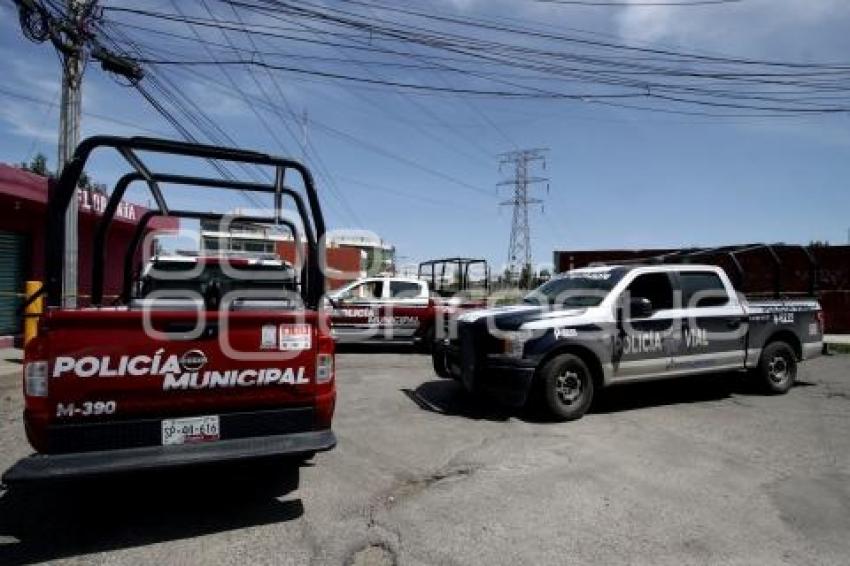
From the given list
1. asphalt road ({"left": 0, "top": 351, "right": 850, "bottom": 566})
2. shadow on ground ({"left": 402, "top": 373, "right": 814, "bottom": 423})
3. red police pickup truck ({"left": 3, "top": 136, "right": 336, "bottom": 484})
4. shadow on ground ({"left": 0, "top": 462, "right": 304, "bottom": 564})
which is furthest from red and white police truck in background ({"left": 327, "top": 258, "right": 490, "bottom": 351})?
red police pickup truck ({"left": 3, "top": 136, "right": 336, "bottom": 484})

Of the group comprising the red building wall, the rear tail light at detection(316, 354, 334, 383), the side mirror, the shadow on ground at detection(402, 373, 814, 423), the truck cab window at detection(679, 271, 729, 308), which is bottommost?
the shadow on ground at detection(402, 373, 814, 423)

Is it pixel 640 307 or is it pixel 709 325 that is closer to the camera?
pixel 640 307

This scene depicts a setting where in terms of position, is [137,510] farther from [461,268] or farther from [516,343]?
[461,268]

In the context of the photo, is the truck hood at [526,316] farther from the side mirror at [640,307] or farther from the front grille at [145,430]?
the front grille at [145,430]

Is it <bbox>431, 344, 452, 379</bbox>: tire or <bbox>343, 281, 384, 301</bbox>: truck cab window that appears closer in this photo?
<bbox>431, 344, 452, 379</bbox>: tire

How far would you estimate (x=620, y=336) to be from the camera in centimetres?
818

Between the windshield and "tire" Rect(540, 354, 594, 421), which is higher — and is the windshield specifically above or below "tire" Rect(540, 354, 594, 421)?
above

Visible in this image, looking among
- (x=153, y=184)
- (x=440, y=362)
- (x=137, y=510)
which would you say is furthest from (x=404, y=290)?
(x=137, y=510)

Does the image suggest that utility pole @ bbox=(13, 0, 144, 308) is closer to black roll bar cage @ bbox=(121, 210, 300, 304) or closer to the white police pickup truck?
black roll bar cage @ bbox=(121, 210, 300, 304)

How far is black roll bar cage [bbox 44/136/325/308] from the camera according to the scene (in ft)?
14.6

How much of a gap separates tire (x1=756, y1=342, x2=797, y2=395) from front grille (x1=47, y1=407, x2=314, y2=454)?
743 centimetres

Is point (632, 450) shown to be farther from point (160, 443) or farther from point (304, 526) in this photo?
point (160, 443)

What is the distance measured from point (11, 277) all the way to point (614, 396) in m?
13.6

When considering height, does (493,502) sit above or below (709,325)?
below
